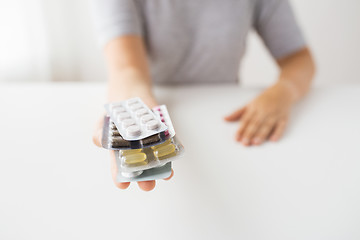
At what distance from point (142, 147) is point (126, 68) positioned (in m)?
0.24

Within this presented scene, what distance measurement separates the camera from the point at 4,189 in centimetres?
32

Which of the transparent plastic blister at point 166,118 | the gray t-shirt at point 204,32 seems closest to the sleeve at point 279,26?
the gray t-shirt at point 204,32

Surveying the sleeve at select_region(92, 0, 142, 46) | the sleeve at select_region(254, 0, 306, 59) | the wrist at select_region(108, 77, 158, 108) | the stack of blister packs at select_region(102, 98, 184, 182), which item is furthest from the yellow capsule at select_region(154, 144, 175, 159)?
the sleeve at select_region(254, 0, 306, 59)

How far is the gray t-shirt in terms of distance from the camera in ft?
1.82

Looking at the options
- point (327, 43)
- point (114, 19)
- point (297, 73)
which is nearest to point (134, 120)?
point (114, 19)

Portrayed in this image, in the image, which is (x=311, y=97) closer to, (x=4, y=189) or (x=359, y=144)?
(x=359, y=144)

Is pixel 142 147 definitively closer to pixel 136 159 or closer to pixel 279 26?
pixel 136 159

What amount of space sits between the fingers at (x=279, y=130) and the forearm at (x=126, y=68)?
178mm

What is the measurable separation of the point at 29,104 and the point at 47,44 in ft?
1.86

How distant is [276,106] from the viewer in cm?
47

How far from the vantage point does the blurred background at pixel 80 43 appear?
88cm

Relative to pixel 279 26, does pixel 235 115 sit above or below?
below

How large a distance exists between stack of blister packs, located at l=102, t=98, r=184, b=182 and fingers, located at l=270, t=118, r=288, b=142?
0.18 metres

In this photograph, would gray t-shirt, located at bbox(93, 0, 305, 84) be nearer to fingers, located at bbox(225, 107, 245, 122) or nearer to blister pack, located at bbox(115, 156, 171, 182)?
fingers, located at bbox(225, 107, 245, 122)
